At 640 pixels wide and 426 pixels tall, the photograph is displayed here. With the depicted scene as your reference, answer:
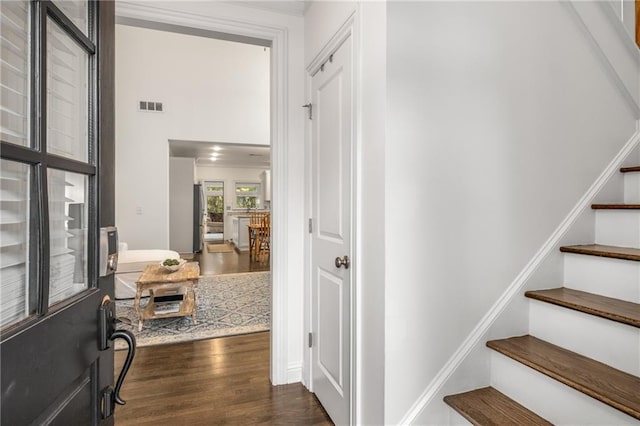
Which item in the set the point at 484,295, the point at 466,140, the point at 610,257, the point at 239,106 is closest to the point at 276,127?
the point at 466,140

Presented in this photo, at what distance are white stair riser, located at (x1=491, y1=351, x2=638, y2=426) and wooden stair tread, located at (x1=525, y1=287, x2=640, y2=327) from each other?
0.32 meters

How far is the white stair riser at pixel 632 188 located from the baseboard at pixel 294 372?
227 cm

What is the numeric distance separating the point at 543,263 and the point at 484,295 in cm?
39

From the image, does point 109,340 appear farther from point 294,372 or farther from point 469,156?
point 294,372

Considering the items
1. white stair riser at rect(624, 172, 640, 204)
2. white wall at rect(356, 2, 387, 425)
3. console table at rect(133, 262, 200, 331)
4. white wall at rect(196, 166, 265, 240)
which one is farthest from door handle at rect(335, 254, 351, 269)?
white wall at rect(196, 166, 265, 240)

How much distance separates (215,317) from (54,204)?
3.57 meters

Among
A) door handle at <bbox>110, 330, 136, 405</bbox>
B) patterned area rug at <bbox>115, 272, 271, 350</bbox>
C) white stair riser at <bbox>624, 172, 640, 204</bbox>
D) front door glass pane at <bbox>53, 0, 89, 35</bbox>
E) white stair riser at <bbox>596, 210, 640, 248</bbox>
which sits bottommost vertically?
patterned area rug at <bbox>115, 272, 271, 350</bbox>

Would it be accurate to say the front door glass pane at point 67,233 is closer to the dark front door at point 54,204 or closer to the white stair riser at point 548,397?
the dark front door at point 54,204

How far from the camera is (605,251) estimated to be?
5.33ft

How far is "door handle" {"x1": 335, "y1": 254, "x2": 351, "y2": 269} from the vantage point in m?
1.82

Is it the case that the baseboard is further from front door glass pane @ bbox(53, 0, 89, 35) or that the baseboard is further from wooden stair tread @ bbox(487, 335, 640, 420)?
front door glass pane @ bbox(53, 0, 89, 35)

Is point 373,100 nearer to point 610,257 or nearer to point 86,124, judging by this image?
point 86,124

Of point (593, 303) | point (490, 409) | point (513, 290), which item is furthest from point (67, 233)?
point (593, 303)

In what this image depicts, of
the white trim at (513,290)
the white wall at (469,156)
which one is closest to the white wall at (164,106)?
the white wall at (469,156)
